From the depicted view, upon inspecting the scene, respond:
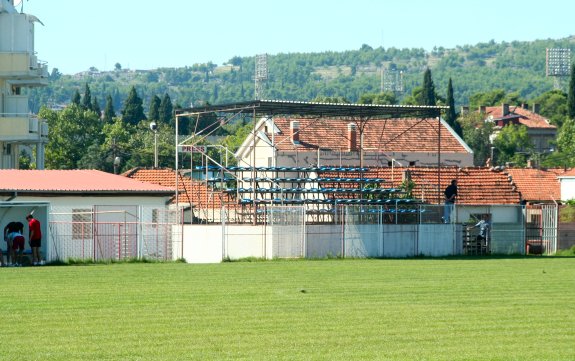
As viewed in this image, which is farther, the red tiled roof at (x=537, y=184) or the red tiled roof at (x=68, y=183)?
the red tiled roof at (x=537, y=184)

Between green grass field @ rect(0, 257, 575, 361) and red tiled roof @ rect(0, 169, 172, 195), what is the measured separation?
37.6 feet

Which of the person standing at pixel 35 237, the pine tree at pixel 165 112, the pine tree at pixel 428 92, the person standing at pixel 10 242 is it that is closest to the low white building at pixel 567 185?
the person standing at pixel 35 237

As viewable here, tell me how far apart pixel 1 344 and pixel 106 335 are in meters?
1.80

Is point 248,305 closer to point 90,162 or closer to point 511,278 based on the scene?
point 511,278

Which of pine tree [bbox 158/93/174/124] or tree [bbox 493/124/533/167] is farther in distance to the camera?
pine tree [bbox 158/93/174/124]

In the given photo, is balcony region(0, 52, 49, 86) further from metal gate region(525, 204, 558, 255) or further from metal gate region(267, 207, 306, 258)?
metal gate region(525, 204, 558, 255)

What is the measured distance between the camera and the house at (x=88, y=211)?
4453cm

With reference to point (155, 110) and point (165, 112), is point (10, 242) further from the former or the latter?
point (155, 110)

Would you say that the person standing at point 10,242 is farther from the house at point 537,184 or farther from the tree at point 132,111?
the tree at point 132,111

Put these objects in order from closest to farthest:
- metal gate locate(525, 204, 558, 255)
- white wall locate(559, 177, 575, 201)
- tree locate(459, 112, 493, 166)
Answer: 1. metal gate locate(525, 204, 558, 255)
2. white wall locate(559, 177, 575, 201)
3. tree locate(459, 112, 493, 166)

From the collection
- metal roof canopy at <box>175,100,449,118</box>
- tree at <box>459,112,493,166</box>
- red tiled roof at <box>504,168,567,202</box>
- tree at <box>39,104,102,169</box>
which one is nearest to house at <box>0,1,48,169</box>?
metal roof canopy at <box>175,100,449,118</box>

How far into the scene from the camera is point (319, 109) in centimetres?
5166

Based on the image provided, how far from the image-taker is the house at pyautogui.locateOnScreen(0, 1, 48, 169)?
221ft

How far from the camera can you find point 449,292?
94.6ft
